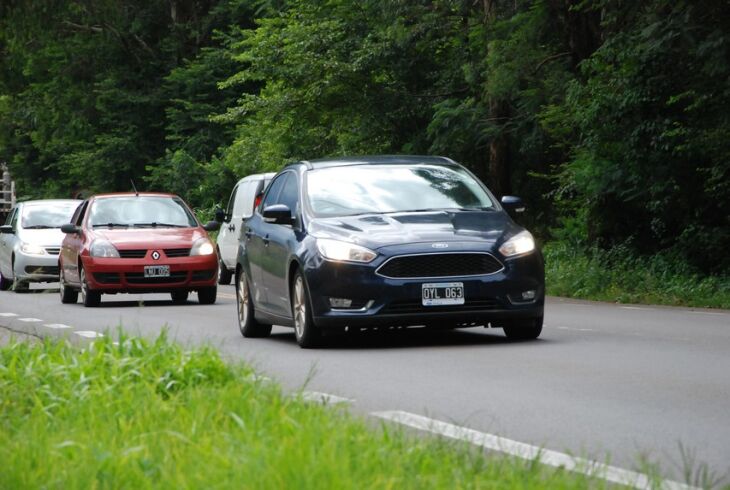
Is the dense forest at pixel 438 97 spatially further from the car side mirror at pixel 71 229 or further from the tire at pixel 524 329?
the tire at pixel 524 329

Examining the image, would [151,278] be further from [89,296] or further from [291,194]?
[291,194]

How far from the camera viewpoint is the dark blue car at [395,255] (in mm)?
13820

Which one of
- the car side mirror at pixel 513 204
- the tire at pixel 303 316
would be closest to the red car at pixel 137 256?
the car side mirror at pixel 513 204

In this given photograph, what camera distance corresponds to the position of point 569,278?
26.7 meters

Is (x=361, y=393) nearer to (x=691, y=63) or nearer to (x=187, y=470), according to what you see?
(x=187, y=470)

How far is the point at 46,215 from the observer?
106 feet

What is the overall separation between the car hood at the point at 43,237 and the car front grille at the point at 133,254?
751 centimetres

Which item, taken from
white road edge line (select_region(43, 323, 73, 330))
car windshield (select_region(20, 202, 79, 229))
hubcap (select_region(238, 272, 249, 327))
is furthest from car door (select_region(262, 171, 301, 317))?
car windshield (select_region(20, 202, 79, 229))

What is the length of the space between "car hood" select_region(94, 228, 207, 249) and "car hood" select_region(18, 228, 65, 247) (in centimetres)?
679

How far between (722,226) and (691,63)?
3111 mm

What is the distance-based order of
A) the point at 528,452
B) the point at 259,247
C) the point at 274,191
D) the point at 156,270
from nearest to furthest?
the point at 528,452 < the point at 259,247 < the point at 274,191 < the point at 156,270

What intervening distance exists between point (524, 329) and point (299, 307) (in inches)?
78.9

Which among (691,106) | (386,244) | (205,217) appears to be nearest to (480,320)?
(386,244)

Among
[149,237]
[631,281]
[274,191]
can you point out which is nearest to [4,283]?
[149,237]
